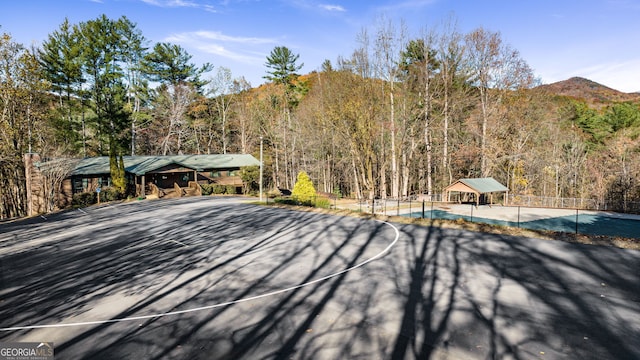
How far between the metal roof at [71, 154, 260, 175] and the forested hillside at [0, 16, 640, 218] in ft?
5.55

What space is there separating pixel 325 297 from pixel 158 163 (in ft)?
116

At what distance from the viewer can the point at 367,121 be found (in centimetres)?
3422

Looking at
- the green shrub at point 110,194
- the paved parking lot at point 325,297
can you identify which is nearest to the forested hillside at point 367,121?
the green shrub at point 110,194

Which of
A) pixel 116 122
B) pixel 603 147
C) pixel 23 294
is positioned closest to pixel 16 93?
pixel 116 122

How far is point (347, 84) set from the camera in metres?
35.9

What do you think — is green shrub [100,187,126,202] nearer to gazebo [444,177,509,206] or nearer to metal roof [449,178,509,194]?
gazebo [444,177,509,206]

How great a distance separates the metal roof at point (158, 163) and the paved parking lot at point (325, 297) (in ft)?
66.1

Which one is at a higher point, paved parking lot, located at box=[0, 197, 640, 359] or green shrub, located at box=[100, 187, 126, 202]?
green shrub, located at box=[100, 187, 126, 202]

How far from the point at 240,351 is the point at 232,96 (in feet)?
169

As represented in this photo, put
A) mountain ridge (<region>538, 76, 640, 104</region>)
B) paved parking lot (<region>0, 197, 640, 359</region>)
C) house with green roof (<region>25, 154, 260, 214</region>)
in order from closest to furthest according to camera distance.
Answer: paved parking lot (<region>0, 197, 640, 359</region>), house with green roof (<region>25, 154, 260, 214</region>), mountain ridge (<region>538, 76, 640, 104</region>)

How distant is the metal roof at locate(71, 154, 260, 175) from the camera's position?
3547 cm

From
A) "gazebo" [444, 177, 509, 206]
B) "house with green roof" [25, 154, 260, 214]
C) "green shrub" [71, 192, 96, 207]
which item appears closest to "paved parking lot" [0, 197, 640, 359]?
"gazebo" [444, 177, 509, 206]

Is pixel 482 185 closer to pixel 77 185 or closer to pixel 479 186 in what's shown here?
pixel 479 186

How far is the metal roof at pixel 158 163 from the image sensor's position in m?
35.5
